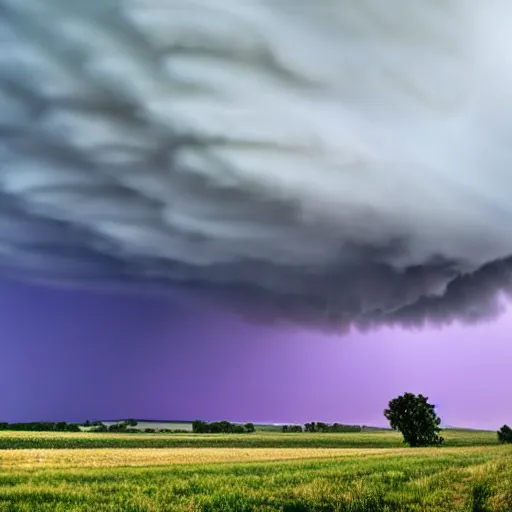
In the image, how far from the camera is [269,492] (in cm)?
2583

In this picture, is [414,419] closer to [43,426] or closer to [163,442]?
[163,442]

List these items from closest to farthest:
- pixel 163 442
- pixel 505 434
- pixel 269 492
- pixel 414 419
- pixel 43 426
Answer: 1. pixel 269 492
2. pixel 163 442
3. pixel 414 419
4. pixel 505 434
5. pixel 43 426

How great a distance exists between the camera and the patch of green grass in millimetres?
22031

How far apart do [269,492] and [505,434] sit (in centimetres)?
12824

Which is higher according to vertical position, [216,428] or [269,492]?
[269,492]

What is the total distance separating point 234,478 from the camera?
31734 millimetres

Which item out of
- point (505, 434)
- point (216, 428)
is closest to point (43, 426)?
point (216, 428)

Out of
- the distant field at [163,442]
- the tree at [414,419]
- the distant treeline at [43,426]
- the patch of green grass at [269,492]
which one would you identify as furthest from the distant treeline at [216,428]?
the patch of green grass at [269,492]

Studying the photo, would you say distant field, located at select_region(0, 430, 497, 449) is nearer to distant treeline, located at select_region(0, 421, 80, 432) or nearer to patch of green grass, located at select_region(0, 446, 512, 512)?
distant treeline, located at select_region(0, 421, 80, 432)

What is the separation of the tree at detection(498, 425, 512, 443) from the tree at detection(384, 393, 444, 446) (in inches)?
925

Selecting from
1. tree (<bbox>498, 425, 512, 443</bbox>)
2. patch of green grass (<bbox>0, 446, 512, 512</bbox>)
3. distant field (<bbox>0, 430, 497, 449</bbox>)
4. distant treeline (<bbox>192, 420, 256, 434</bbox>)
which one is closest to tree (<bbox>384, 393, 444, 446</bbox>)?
distant field (<bbox>0, 430, 497, 449</bbox>)

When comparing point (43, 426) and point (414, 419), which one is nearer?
point (414, 419)

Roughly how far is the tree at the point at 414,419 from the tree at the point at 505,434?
23490 mm

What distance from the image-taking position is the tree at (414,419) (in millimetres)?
117062
